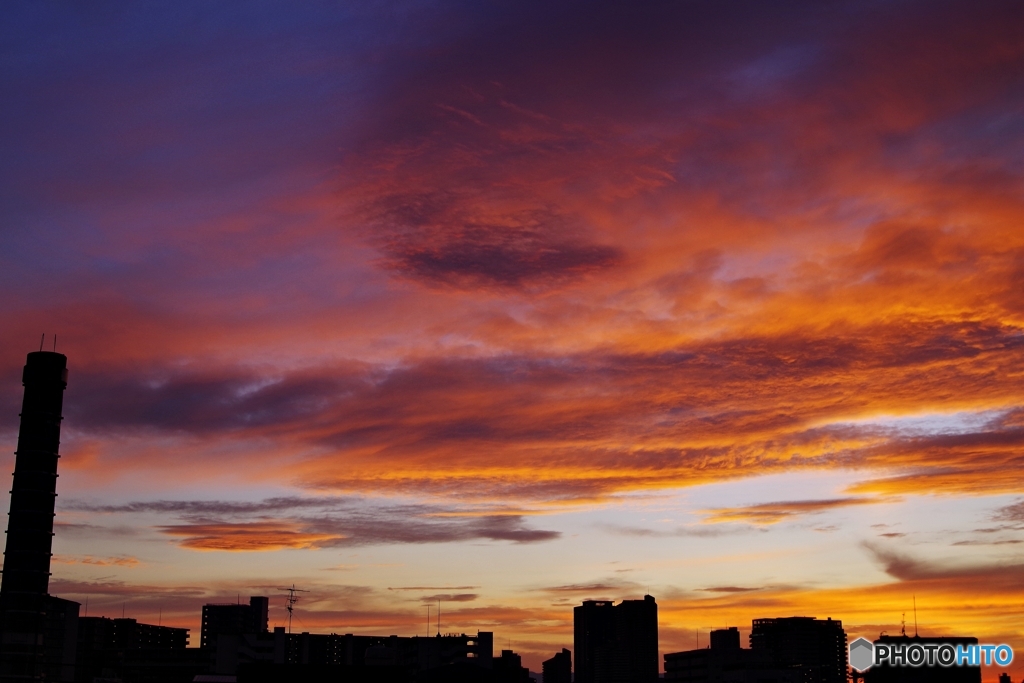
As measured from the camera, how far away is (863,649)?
396 feet

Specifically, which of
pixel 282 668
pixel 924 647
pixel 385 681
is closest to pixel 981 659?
pixel 924 647

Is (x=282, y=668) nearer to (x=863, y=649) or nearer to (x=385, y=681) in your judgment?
(x=385, y=681)

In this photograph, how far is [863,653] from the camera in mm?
120562

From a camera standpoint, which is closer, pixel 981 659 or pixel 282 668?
pixel 981 659

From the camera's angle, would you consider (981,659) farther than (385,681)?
No

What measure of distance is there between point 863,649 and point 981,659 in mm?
14116

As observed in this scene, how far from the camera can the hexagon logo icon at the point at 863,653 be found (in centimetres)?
11969

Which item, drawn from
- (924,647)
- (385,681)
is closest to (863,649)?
(924,647)

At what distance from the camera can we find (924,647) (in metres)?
121

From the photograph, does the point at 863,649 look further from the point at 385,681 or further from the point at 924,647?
the point at 385,681

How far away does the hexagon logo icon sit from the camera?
120 m

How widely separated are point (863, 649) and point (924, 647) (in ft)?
23.4

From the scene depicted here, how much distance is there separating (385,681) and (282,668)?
19310 millimetres

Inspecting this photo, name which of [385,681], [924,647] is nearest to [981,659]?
[924,647]
